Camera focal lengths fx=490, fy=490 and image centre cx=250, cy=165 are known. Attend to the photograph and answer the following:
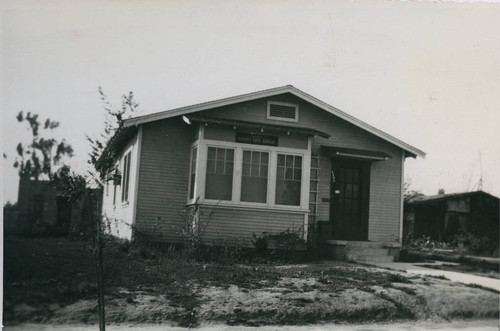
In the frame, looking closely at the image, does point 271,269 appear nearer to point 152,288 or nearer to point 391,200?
point 152,288

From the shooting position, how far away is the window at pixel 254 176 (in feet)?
35.7

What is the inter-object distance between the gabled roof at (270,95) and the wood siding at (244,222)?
7.19 ft

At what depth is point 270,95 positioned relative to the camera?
37.5 ft

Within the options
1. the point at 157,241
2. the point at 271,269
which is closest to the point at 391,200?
the point at 271,269

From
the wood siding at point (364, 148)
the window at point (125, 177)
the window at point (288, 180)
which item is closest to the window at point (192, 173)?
the wood siding at point (364, 148)

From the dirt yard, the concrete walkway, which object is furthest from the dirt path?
the concrete walkway

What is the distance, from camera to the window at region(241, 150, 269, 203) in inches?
428

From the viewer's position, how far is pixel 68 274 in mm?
7043

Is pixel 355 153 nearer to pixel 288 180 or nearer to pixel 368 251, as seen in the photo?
pixel 288 180

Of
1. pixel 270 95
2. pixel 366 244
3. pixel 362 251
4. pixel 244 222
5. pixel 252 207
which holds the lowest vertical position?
pixel 362 251

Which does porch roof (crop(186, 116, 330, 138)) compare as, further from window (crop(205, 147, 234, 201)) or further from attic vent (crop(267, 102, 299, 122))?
attic vent (crop(267, 102, 299, 122))

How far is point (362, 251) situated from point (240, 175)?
3.29 meters

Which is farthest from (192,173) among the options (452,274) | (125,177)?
(452,274)

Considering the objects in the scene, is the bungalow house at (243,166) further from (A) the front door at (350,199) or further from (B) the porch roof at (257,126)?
(A) the front door at (350,199)
